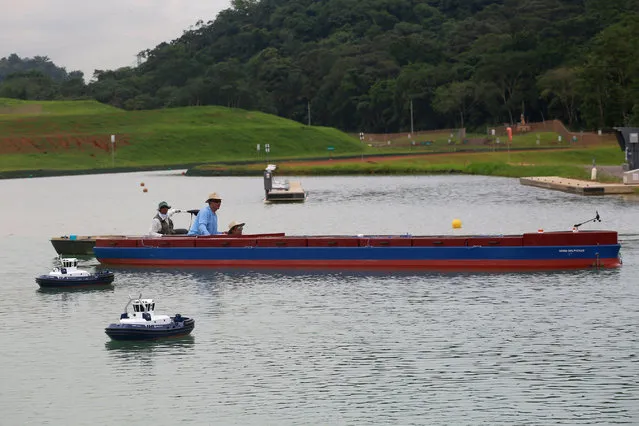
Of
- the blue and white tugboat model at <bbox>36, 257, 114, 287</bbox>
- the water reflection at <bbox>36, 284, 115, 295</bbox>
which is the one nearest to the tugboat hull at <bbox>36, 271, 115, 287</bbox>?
the blue and white tugboat model at <bbox>36, 257, 114, 287</bbox>

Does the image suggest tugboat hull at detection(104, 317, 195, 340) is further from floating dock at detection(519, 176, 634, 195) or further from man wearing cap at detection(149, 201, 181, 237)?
floating dock at detection(519, 176, 634, 195)

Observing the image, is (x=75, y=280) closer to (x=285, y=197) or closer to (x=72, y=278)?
(x=72, y=278)

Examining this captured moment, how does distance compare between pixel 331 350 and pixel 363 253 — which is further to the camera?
pixel 363 253

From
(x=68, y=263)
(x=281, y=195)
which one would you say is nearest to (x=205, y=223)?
(x=68, y=263)

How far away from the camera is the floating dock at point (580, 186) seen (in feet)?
279

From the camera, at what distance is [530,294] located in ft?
135

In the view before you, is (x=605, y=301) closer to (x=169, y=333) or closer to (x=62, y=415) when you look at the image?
(x=169, y=333)

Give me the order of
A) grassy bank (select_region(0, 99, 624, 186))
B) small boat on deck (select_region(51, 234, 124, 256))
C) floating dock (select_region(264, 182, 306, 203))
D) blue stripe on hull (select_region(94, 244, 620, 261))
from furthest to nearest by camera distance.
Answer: grassy bank (select_region(0, 99, 624, 186)), floating dock (select_region(264, 182, 306, 203)), small boat on deck (select_region(51, 234, 124, 256)), blue stripe on hull (select_region(94, 244, 620, 261))

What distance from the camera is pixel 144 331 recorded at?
1336 inches

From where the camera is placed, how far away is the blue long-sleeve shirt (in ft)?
163

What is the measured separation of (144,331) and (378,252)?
15.8 meters

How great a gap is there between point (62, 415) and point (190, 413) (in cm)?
296

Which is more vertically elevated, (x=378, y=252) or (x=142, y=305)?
(x=378, y=252)

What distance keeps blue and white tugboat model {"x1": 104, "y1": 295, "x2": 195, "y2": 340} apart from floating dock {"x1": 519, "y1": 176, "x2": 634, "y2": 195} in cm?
5579
